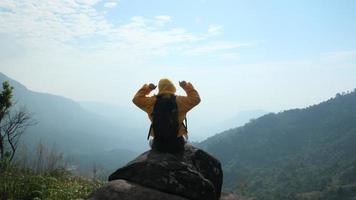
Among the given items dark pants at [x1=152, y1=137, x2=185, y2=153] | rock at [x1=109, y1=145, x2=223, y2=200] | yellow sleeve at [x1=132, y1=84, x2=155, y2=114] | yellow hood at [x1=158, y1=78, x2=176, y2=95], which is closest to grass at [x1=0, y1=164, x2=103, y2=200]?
rock at [x1=109, y1=145, x2=223, y2=200]

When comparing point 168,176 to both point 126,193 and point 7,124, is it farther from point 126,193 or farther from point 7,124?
point 7,124

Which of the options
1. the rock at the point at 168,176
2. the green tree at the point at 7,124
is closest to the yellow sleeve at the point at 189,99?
the rock at the point at 168,176

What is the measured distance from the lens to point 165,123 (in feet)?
22.8

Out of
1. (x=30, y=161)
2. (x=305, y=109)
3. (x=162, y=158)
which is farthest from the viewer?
(x=305, y=109)

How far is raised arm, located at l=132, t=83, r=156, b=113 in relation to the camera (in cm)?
720

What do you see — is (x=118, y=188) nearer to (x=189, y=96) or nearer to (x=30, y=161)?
(x=189, y=96)

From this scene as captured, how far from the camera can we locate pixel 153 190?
19.0ft

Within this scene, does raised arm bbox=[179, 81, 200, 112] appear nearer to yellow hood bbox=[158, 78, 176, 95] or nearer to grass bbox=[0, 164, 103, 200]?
yellow hood bbox=[158, 78, 176, 95]

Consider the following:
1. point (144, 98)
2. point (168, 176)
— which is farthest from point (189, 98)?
point (168, 176)

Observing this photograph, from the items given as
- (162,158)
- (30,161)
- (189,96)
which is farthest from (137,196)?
(30,161)

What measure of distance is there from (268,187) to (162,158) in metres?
100

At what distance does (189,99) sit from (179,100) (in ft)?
0.63

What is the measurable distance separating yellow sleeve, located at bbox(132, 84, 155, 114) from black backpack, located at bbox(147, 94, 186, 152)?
200 millimetres

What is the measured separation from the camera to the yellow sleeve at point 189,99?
23.5 ft
